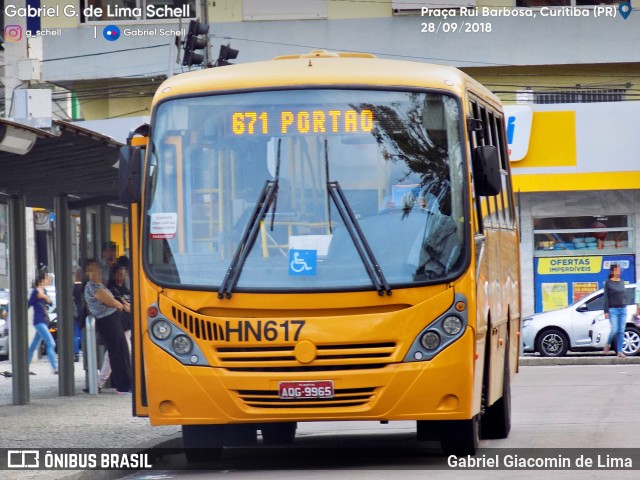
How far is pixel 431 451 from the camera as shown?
12.4 metres

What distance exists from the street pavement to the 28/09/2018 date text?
53.3 ft

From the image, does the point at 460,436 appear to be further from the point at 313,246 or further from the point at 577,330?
the point at 577,330

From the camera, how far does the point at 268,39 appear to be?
35.3m

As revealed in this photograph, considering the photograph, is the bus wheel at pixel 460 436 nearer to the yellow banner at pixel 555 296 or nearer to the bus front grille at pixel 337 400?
the bus front grille at pixel 337 400

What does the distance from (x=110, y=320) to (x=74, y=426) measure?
186 inches

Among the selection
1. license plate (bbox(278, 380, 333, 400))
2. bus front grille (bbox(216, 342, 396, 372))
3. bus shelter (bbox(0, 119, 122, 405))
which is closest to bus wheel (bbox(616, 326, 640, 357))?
bus shelter (bbox(0, 119, 122, 405))

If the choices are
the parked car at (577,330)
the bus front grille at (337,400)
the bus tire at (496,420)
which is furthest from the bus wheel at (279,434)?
the parked car at (577,330)

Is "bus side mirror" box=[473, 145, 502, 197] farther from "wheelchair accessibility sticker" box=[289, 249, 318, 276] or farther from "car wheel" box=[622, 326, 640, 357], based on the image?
"car wheel" box=[622, 326, 640, 357]

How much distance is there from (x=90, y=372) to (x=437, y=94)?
9777 mm

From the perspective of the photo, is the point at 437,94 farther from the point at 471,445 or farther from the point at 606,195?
the point at 606,195

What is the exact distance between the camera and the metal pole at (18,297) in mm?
17250

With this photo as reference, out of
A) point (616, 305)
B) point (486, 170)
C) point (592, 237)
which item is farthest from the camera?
point (592, 237)

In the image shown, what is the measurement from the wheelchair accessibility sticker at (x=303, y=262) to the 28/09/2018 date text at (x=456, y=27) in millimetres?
24796

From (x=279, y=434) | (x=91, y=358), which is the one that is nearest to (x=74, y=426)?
(x=279, y=434)
